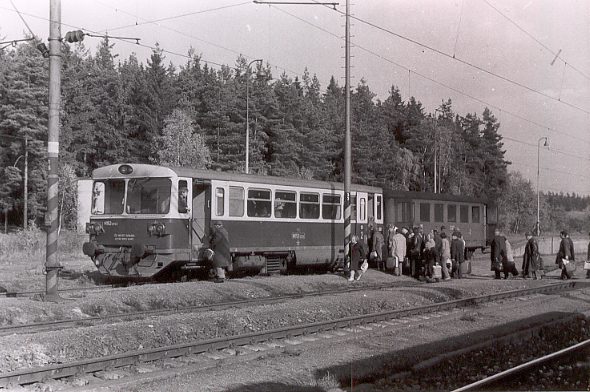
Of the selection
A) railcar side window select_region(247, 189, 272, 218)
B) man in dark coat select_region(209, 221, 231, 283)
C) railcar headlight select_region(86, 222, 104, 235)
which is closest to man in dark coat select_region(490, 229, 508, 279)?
railcar side window select_region(247, 189, 272, 218)

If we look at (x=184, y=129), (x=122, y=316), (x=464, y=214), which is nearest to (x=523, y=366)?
(x=122, y=316)

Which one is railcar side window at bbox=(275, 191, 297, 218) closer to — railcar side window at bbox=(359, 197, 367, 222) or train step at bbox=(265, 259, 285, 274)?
train step at bbox=(265, 259, 285, 274)

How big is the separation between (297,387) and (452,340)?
4.21 m

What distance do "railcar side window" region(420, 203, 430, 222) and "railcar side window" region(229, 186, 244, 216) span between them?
10867 millimetres

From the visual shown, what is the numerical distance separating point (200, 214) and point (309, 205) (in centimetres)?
476

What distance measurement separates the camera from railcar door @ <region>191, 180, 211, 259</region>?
18214 millimetres

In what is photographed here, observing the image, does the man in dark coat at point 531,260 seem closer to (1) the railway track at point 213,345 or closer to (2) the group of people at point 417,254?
(2) the group of people at point 417,254

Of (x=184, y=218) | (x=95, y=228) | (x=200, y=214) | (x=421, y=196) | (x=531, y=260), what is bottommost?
(x=531, y=260)

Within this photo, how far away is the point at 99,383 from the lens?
797 cm

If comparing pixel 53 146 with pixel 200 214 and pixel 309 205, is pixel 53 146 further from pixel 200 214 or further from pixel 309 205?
pixel 309 205

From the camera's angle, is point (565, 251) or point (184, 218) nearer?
point (184, 218)

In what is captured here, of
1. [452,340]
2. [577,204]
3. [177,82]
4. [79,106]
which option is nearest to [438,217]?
[452,340]

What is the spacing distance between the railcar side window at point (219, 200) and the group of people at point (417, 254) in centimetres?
407

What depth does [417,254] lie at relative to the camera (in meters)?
22.7
